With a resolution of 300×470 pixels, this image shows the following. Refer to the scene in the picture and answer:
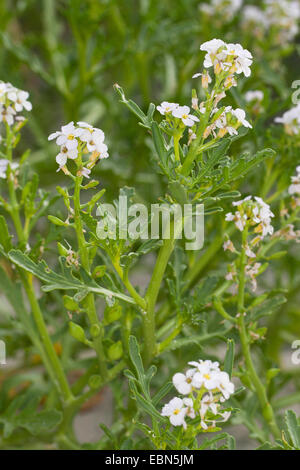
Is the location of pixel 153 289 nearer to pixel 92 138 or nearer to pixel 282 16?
pixel 92 138

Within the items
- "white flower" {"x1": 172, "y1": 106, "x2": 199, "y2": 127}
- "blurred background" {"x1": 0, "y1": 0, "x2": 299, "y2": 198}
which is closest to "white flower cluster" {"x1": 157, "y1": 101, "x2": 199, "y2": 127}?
"white flower" {"x1": 172, "y1": 106, "x2": 199, "y2": 127}

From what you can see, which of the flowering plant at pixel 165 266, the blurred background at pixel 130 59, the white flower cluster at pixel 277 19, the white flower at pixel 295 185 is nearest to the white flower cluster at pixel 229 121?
the flowering plant at pixel 165 266

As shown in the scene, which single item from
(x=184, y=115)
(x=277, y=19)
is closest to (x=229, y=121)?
(x=184, y=115)

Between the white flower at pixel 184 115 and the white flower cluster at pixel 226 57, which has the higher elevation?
the white flower cluster at pixel 226 57

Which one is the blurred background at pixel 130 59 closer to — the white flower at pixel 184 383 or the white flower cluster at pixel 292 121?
the white flower cluster at pixel 292 121

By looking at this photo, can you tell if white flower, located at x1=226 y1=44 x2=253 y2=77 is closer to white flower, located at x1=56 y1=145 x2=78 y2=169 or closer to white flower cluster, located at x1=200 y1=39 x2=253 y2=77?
white flower cluster, located at x1=200 y1=39 x2=253 y2=77

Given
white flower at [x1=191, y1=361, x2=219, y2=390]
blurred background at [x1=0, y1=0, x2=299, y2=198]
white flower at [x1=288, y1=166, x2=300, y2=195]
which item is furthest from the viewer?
blurred background at [x1=0, y1=0, x2=299, y2=198]
